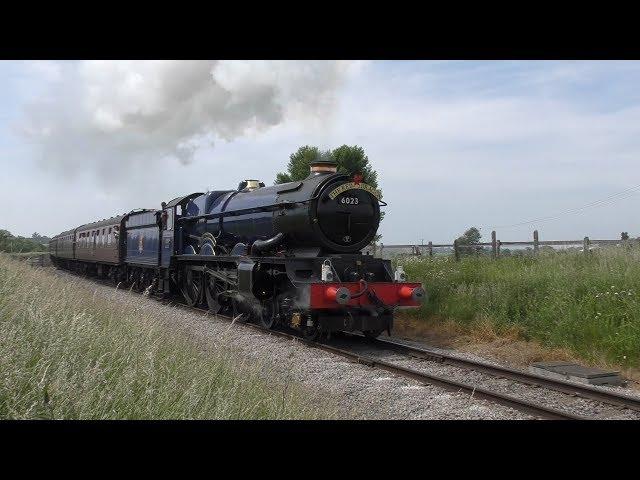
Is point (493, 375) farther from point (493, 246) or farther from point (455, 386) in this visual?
point (493, 246)

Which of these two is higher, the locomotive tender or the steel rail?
the locomotive tender

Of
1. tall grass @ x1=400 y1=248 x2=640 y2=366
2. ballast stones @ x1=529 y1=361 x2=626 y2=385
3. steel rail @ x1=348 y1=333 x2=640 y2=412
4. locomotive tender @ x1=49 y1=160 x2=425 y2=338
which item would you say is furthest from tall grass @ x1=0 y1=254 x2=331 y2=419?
tall grass @ x1=400 y1=248 x2=640 y2=366

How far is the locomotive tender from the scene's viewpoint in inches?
436

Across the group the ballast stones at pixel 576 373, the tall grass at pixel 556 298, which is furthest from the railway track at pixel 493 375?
the tall grass at pixel 556 298

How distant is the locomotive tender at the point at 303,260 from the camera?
1107 centimetres

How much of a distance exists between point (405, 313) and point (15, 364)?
11.2 m

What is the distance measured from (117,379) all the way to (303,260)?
6582mm

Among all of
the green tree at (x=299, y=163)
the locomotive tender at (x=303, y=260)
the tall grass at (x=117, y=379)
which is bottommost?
the tall grass at (x=117, y=379)

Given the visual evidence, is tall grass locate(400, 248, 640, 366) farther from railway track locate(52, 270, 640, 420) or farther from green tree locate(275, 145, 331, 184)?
green tree locate(275, 145, 331, 184)

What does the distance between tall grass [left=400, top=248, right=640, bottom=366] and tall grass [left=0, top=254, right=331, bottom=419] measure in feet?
19.6

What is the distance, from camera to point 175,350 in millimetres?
7227

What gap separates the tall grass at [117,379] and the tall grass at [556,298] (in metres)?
5.98

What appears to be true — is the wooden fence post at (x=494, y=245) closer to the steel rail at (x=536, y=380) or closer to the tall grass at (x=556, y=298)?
the tall grass at (x=556, y=298)
